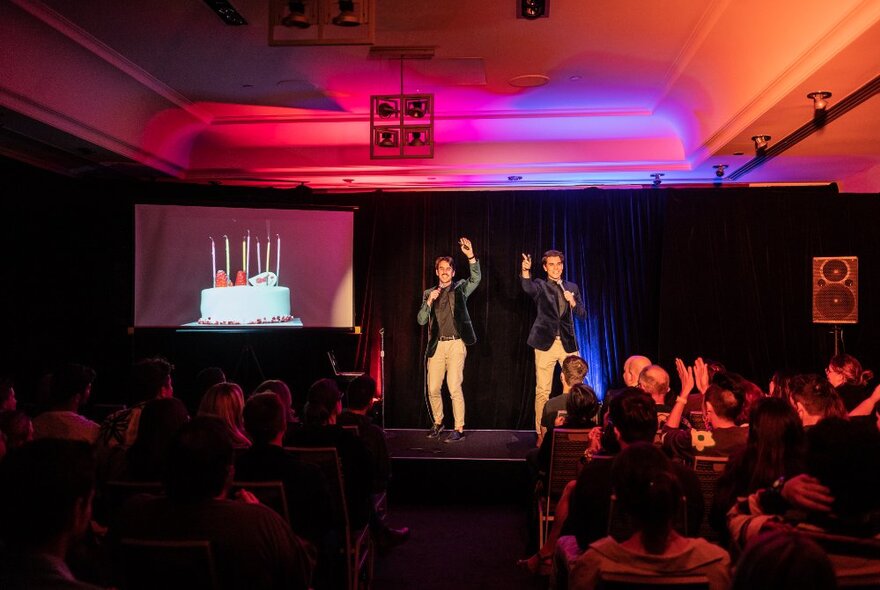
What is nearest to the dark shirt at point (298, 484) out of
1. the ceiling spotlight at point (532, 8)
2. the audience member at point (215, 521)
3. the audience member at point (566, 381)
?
the audience member at point (215, 521)

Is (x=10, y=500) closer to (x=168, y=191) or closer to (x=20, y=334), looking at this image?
(x=20, y=334)

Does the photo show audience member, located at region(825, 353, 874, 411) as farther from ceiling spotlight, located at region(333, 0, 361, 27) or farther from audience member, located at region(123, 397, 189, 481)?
audience member, located at region(123, 397, 189, 481)

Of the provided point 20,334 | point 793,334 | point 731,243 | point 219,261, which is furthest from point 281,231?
point 793,334

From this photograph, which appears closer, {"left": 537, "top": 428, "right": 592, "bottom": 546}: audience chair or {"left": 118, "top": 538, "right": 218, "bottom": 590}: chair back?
{"left": 118, "top": 538, "right": 218, "bottom": 590}: chair back

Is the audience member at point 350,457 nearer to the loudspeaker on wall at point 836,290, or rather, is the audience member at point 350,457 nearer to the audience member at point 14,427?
the audience member at point 14,427

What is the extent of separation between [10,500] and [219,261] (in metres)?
6.71

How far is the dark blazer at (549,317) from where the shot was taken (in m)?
7.90

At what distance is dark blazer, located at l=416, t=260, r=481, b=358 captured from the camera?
784cm

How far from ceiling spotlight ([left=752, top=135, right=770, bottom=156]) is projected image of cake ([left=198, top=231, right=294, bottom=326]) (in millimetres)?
5046

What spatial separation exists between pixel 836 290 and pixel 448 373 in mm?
4363

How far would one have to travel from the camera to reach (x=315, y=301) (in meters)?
8.24

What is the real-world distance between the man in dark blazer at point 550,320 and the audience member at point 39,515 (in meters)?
6.53

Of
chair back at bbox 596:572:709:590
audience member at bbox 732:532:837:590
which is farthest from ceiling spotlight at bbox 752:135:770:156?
audience member at bbox 732:532:837:590

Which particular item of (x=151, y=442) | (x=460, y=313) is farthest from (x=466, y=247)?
(x=151, y=442)
